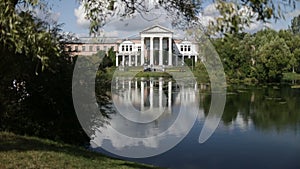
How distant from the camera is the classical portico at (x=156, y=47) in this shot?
37.2 metres

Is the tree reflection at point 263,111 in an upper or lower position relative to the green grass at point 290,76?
lower

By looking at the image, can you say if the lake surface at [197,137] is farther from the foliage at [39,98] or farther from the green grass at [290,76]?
the green grass at [290,76]

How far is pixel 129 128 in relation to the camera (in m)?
14.4

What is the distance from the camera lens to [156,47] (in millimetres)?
50625

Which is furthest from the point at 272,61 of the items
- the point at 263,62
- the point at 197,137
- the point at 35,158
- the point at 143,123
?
the point at 35,158

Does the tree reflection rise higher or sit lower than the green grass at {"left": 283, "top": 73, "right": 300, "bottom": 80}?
lower

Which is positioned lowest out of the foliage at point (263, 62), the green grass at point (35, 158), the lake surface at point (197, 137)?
the lake surface at point (197, 137)

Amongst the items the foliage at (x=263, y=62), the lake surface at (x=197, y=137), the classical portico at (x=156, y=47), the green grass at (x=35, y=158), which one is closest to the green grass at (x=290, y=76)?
the foliage at (x=263, y=62)

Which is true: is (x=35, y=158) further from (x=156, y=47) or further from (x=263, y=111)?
(x=156, y=47)

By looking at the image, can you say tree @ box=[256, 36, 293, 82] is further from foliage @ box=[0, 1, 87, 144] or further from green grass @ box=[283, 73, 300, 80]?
foliage @ box=[0, 1, 87, 144]

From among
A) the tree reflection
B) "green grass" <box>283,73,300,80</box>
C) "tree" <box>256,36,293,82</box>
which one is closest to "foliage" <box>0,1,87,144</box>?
the tree reflection

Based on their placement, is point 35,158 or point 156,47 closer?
point 35,158

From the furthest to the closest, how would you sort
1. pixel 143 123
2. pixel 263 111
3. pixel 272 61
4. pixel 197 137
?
pixel 272 61, pixel 263 111, pixel 143 123, pixel 197 137

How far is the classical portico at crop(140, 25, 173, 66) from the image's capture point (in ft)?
122
